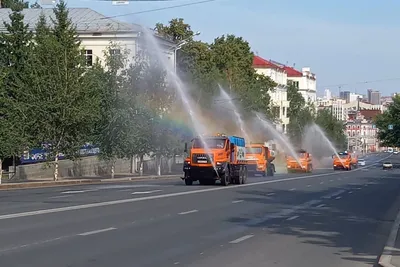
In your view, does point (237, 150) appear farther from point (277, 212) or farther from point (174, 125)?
point (277, 212)

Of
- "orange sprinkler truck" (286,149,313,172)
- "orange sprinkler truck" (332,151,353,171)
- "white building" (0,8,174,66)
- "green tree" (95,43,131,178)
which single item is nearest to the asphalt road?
"green tree" (95,43,131,178)

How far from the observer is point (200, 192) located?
1325 inches

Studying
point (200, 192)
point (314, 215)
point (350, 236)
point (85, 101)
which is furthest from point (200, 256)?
point (85, 101)

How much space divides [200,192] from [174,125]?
22.7 meters

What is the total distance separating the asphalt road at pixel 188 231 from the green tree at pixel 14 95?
46.7 feet

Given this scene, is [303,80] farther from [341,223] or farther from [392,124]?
[341,223]

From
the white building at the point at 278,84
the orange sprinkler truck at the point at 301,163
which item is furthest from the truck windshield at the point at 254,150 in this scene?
the white building at the point at 278,84

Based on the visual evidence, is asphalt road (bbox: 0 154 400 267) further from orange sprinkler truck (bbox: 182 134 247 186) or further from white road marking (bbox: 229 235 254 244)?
orange sprinkler truck (bbox: 182 134 247 186)

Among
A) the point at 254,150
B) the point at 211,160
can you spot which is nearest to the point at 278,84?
the point at 254,150

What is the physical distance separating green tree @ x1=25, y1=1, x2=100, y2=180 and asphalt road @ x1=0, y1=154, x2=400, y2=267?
16621 mm

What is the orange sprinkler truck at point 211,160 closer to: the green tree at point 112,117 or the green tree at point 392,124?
the green tree at point 112,117

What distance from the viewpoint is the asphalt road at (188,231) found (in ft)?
44.6

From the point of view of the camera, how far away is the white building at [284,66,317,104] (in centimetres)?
15912

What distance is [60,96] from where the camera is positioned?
44656 mm
